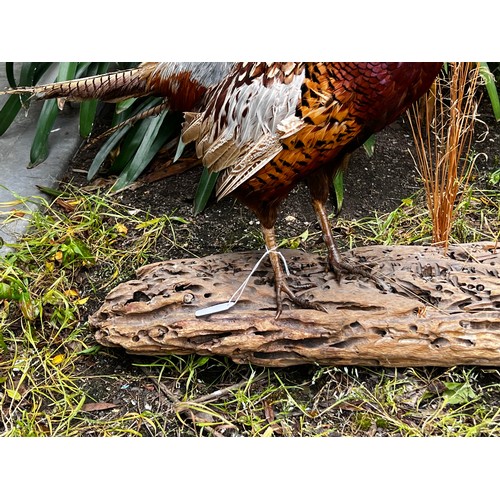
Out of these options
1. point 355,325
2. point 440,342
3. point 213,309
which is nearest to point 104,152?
point 213,309

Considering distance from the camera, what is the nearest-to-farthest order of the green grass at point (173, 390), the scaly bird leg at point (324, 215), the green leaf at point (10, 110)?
1. the green grass at point (173, 390)
2. the scaly bird leg at point (324, 215)
3. the green leaf at point (10, 110)

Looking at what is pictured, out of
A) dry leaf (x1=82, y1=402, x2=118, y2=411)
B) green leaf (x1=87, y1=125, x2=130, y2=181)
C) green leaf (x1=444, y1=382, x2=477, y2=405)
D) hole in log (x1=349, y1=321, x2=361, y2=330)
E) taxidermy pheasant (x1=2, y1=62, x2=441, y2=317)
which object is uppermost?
taxidermy pheasant (x1=2, y1=62, x2=441, y2=317)

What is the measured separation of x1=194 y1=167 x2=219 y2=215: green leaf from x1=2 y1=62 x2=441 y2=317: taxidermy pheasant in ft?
2.58

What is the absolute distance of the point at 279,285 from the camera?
252 centimetres

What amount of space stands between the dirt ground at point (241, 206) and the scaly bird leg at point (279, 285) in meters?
0.38

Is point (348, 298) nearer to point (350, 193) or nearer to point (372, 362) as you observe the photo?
point (372, 362)

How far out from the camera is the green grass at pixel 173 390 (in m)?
2.39

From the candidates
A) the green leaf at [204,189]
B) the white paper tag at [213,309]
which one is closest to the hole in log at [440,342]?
the white paper tag at [213,309]

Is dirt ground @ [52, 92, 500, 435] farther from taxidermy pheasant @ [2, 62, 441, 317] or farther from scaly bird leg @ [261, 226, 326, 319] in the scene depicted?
taxidermy pheasant @ [2, 62, 441, 317]

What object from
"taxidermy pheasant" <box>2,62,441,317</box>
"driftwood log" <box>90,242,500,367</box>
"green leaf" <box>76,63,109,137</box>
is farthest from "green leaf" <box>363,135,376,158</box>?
"green leaf" <box>76,63,109,137</box>

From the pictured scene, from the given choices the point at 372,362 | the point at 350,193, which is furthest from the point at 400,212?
the point at 372,362

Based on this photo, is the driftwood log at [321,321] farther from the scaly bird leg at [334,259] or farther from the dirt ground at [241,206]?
the dirt ground at [241,206]

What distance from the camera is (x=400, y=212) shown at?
3320 millimetres

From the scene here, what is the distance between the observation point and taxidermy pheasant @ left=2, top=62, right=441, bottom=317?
2.07m
